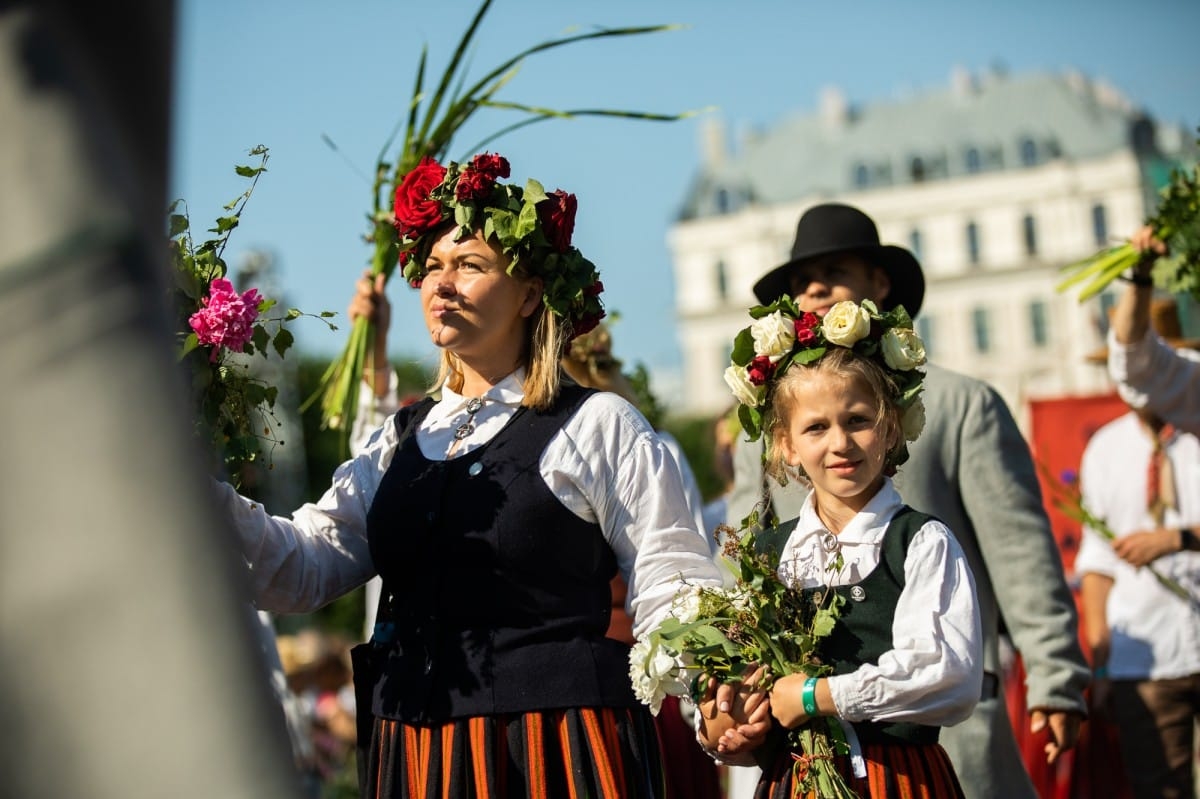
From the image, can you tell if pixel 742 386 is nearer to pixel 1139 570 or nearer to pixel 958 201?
pixel 1139 570

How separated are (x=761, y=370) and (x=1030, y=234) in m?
72.9

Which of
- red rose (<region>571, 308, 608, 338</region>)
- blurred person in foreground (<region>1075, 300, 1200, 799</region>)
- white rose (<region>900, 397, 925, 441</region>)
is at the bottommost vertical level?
blurred person in foreground (<region>1075, 300, 1200, 799</region>)

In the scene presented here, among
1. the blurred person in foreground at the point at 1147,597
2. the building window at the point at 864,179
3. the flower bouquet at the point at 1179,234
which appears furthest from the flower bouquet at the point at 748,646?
the building window at the point at 864,179

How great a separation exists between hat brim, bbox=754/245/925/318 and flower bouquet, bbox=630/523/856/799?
163 cm

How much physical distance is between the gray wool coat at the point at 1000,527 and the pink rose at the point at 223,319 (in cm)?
161

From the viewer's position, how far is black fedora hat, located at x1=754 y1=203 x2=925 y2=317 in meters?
4.70

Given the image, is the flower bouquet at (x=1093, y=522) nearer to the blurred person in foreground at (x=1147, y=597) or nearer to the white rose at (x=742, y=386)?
the blurred person in foreground at (x=1147, y=597)

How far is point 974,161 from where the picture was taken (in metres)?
75.8

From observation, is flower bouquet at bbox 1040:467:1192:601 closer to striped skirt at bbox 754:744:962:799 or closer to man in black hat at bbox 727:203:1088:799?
man in black hat at bbox 727:203:1088:799

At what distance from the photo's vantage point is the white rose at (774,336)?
3.52m

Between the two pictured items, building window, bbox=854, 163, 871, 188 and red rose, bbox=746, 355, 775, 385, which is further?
building window, bbox=854, 163, 871, 188

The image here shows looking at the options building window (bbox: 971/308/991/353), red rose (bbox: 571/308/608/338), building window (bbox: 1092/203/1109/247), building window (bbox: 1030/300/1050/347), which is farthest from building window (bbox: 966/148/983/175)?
red rose (bbox: 571/308/608/338)

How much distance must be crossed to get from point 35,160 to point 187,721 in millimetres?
399

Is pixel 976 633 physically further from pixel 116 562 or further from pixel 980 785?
pixel 116 562
